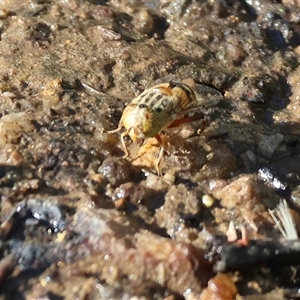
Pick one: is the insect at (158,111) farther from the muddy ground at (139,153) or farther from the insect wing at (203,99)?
the muddy ground at (139,153)

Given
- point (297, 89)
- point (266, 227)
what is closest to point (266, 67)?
point (297, 89)

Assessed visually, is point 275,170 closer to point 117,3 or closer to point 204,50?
point 204,50

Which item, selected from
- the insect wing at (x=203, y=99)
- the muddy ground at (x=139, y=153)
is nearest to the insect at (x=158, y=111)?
the insect wing at (x=203, y=99)

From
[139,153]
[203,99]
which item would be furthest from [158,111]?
[203,99]

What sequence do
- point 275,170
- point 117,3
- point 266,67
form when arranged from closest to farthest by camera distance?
point 275,170 → point 266,67 → point 117,3

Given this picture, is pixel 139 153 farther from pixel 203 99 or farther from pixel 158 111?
pixel 203 99

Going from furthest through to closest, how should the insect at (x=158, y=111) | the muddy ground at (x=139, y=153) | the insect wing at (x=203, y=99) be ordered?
the insect wing at (x=203, y=99) < the insect at (x=158, y=111) < the muddy ground at (x=139, y=153)

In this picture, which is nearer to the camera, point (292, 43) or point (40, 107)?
point (40, 107)
